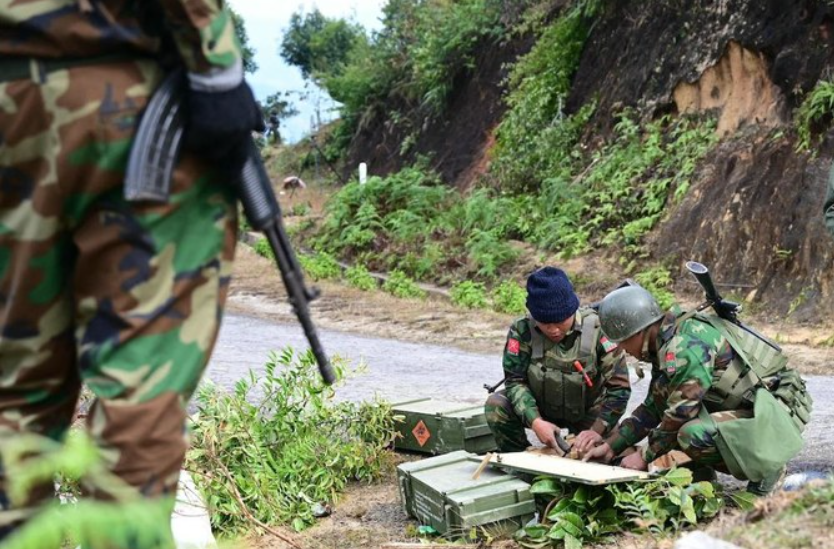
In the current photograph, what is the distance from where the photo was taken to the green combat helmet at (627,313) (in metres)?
4.53

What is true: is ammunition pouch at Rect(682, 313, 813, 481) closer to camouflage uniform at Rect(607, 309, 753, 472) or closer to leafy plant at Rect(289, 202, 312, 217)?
camouflage uniform at Rect(607, 309, 753, 472)

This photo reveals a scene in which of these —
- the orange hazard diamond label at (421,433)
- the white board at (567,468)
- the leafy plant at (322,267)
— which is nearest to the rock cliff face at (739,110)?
the leafy plant at (322,267)

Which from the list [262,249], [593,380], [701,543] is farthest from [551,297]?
[262,249]

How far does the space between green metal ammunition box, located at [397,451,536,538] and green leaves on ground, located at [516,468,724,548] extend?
5.5 inches

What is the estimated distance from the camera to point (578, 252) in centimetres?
1255

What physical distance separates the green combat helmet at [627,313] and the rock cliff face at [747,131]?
5.31 m

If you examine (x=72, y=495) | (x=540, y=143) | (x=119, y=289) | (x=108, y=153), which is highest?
(x=540, y=143)

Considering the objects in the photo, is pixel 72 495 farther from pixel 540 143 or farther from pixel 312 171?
pixel 312 171

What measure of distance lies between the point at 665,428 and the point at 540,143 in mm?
11569

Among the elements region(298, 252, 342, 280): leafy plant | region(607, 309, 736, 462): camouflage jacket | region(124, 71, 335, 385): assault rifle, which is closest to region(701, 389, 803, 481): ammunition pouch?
region(607, 309, 736, 462): camouflage jacket

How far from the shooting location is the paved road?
593cm

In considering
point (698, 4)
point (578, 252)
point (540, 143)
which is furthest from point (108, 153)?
point (540, 143)

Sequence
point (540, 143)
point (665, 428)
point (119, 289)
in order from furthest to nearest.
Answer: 1. point (540, 143)
2. point (665, 428)
3. point (119, 289)

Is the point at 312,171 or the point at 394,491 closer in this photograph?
the point at 394,491
